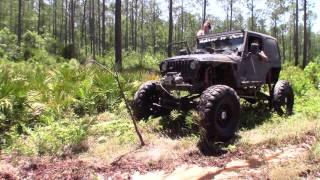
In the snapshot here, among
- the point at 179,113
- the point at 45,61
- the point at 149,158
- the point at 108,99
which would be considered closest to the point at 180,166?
the point at 149,158

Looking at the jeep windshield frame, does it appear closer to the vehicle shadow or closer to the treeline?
the vehicle shadow

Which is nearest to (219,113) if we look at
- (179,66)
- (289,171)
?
(179,66)

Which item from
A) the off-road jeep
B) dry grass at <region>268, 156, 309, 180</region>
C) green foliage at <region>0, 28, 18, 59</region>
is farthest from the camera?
green foliage at <region>0, 28, 18, 59</region>

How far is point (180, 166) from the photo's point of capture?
6371 mm

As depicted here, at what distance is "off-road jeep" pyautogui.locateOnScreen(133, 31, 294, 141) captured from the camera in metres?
7.45

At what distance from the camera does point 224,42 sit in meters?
9.53

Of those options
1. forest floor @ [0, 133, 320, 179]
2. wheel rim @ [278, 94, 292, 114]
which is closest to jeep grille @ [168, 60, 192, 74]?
forest floor @ [0, 133, 320, 179]

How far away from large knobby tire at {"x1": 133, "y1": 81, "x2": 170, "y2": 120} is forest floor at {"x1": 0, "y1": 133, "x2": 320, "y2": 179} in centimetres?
174

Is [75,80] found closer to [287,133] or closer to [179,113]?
[179,113]

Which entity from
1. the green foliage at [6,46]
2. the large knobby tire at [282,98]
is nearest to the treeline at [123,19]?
the green foliage at [6,46]

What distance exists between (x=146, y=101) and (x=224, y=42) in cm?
224

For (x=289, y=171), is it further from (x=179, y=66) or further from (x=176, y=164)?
(x=179, y=66)

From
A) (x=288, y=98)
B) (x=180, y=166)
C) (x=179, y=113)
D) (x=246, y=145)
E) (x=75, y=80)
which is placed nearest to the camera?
(x=180, y=166)

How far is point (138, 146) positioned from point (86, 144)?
93cm
